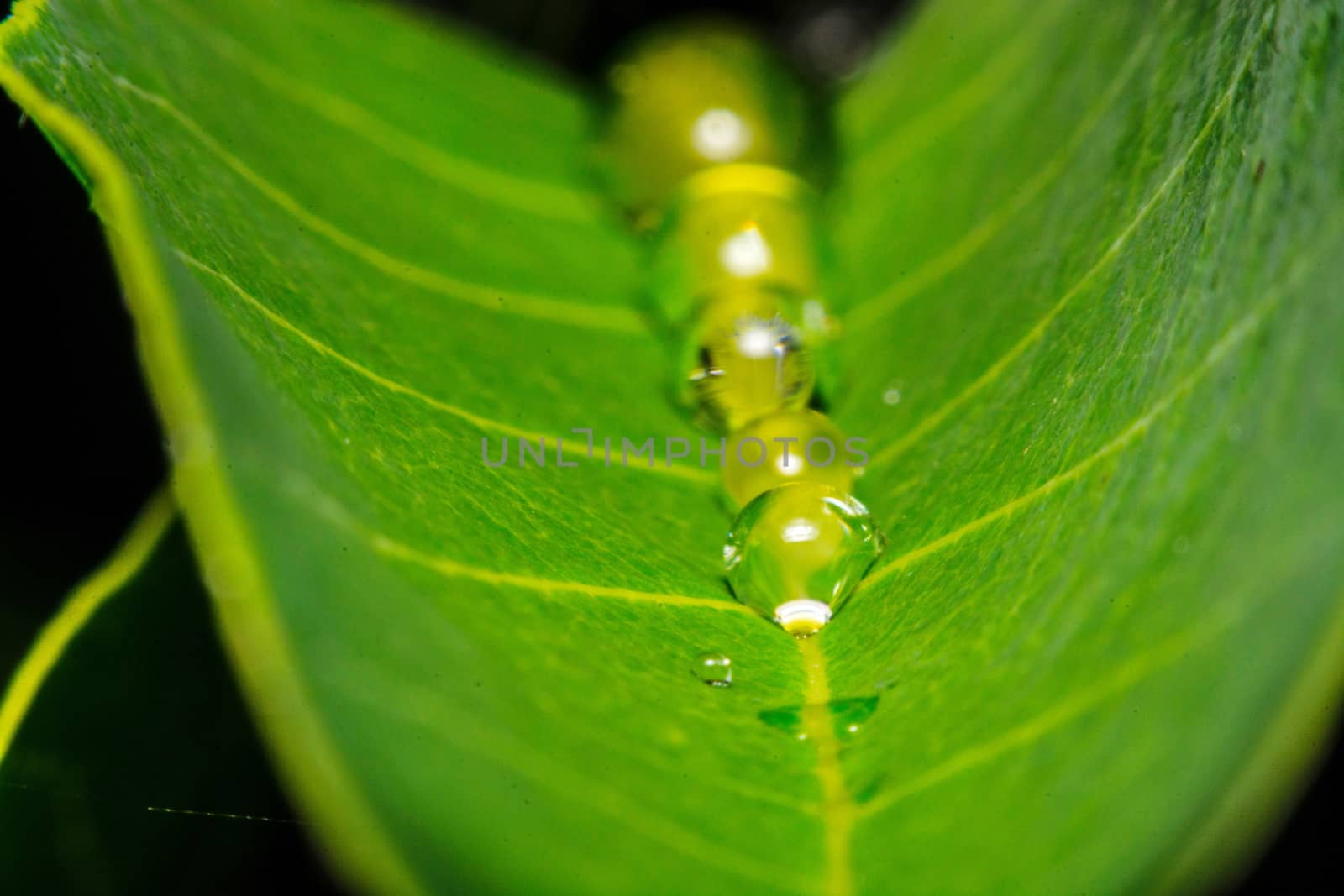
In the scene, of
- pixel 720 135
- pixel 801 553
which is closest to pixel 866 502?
pixel 801 553

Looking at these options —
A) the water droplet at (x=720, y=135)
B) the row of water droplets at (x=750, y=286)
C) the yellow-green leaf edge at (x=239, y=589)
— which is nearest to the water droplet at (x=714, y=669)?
the row of water droplets at (x=750, y=286)

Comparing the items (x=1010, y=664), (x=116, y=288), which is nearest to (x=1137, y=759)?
(x=1010, y=664)

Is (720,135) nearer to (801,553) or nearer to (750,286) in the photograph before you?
(750,286)

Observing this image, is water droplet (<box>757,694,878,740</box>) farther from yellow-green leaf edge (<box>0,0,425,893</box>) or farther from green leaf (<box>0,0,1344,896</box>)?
yellow-green leaf edge (<box>0,0,425,893</box>)

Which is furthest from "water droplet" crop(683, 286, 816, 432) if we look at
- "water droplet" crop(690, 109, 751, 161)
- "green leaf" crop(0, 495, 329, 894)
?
"green leaf" crop(0, 495, 329, 894)

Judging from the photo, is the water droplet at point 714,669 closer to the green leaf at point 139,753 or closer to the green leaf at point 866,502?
the green leaf at point 866,502
